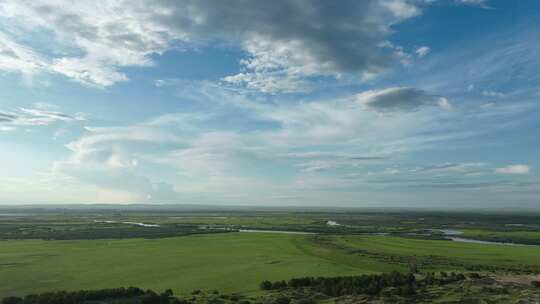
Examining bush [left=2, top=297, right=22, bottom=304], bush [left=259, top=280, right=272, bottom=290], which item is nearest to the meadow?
bush [left=259, top=280, right=272, bottom=290]

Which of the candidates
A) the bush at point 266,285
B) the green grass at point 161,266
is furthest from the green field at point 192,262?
the bush at point 266,285

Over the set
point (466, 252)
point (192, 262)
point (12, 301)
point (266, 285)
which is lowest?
point (192, 262)

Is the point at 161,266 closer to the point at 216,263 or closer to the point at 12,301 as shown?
the point at 216,263

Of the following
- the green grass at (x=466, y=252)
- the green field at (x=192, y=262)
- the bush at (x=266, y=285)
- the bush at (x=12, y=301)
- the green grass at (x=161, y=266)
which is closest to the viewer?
the bush at (x=12, y=301)

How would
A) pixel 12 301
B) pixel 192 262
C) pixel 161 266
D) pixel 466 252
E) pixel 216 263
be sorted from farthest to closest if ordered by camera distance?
pixel 466 252 → pixel 192 262 → pixel 216 263 → pixel 161 266 → pixel 12 301

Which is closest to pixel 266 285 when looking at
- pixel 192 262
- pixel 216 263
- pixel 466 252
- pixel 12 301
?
pixel 216 263

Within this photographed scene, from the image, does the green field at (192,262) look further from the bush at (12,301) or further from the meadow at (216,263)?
the bush at (12,301)

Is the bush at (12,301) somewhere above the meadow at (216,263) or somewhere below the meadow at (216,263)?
above

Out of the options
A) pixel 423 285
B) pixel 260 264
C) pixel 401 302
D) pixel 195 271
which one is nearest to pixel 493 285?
pixel 423 285
